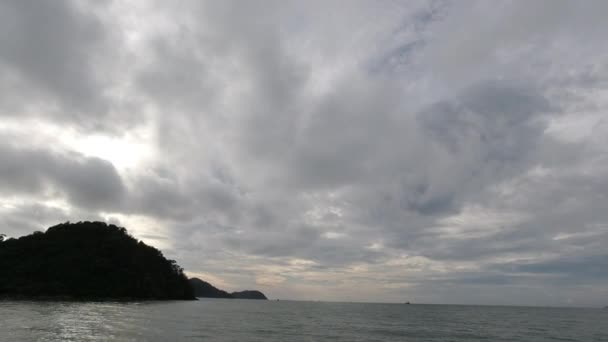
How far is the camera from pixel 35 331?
46938 mm

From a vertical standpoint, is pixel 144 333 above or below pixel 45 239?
below

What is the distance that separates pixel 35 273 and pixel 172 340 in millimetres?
165687

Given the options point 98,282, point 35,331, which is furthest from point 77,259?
point 35,331

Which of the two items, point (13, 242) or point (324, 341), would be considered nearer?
point (324, 341)

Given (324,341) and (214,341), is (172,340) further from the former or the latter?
(324,341)

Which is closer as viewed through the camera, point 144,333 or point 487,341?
point 144,333

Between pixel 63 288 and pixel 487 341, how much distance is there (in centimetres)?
18195

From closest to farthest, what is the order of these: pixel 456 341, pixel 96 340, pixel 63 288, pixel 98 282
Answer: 1. pixel 96 340
2. pixel 456 341
3. pixel 63 288
4. pixel 98 282

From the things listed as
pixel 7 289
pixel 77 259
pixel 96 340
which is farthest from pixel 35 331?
pixel 77 259

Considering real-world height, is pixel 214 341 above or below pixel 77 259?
below

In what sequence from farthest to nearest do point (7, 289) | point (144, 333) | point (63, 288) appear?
point (63, 288) → point (7, 289) → point (144, 333)

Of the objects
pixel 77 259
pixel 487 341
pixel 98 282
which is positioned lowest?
pixel 487 341

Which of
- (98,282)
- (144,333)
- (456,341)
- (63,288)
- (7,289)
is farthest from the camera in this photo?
(98,282)

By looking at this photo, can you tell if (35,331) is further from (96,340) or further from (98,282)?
(98,282)
